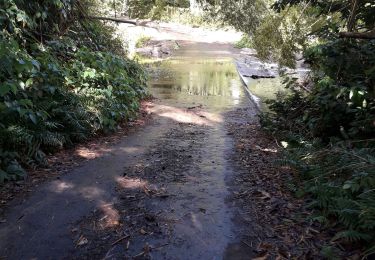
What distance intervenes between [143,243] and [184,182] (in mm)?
1653

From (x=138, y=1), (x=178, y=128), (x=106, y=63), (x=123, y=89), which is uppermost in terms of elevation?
(x=138, y=1)

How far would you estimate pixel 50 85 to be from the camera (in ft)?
21.9

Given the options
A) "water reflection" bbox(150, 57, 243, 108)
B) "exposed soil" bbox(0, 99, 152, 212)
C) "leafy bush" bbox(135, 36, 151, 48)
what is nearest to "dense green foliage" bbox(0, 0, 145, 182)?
"exposed soil" bbox(0, 99, 152, 212)

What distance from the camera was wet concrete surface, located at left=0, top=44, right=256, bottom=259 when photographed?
3510 mm

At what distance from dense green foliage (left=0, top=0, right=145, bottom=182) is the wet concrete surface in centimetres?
69

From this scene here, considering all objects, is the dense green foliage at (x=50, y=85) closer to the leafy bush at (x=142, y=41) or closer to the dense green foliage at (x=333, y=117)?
the dense green foliage at (x=333, y=117)

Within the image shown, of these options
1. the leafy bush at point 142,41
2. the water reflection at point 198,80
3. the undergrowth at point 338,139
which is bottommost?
the water reflection at point 198,80

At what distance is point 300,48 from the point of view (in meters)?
9.70

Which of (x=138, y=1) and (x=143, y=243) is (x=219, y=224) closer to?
(x=143, y=243)

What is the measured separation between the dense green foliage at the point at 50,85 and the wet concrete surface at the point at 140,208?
0.69 m

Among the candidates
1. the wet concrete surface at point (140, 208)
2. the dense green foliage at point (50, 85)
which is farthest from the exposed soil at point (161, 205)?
the dense green foliage at point (50, 85)

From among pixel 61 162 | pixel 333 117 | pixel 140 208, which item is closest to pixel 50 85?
pixel 61 162

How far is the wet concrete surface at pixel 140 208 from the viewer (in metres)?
3.51

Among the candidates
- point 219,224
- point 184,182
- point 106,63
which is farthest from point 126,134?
point 219,224
